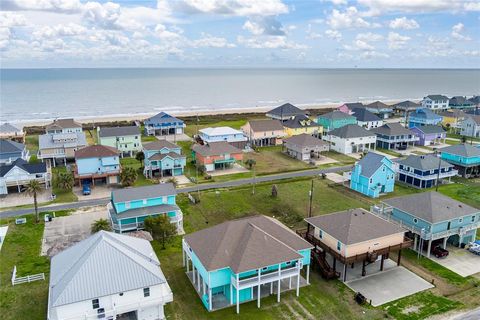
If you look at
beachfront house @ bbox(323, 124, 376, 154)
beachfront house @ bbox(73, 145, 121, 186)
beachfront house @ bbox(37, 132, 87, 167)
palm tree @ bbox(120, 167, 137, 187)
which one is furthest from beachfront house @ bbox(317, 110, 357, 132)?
beachfront house @ bbox(37, 132, 87, 167)

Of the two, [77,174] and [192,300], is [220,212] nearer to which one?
[192,300]

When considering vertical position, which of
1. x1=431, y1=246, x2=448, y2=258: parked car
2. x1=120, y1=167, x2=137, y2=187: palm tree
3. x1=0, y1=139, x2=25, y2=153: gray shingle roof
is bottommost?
x1=431, y1=246, x2=448, y2=258: parked car

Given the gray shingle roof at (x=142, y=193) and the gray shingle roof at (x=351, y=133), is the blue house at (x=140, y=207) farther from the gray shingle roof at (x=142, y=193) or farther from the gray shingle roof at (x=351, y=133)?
the gray shingle roof at (x=351, y=133)

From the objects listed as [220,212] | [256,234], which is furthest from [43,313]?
[220,212]

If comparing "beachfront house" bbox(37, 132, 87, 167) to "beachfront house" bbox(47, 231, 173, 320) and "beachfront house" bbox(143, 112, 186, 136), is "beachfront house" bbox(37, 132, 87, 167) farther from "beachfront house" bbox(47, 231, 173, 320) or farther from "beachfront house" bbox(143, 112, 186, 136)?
"beachfront house" bbox(47, 231, 173, 320)

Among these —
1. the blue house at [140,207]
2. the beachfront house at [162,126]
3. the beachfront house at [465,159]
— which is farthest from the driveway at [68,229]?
the beachfront house at [465,159]
